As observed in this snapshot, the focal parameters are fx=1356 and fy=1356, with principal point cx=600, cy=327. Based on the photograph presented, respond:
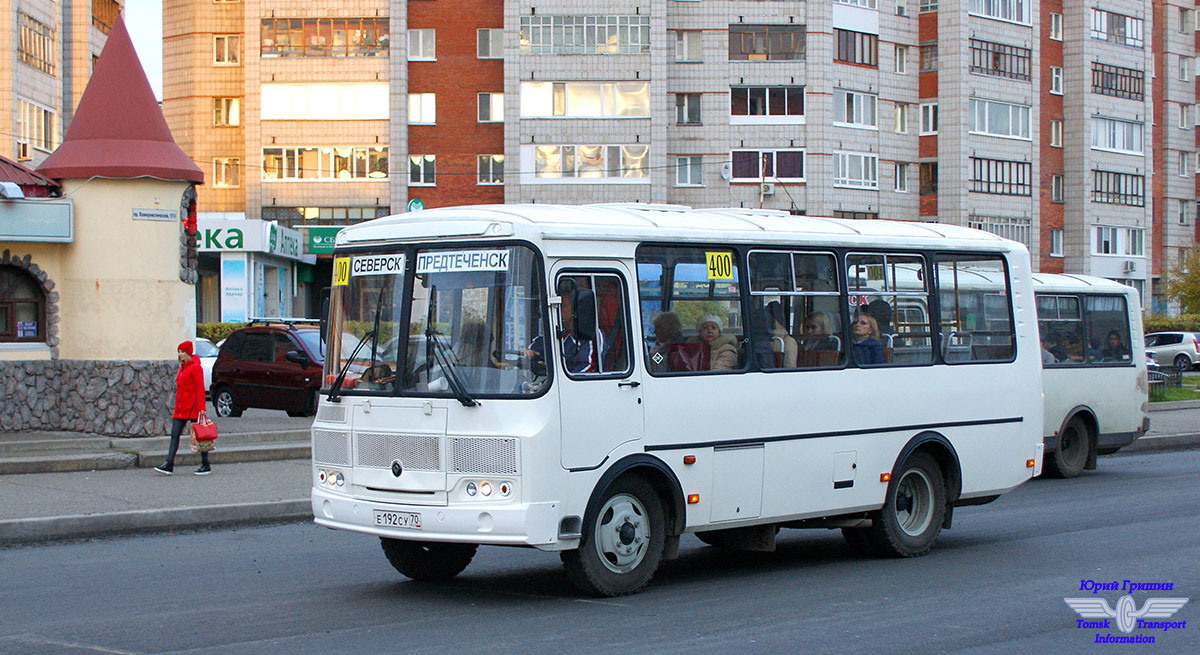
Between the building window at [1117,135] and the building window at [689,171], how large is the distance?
2394 cm

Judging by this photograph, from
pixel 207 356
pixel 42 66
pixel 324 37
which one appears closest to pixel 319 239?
pixel 324 37

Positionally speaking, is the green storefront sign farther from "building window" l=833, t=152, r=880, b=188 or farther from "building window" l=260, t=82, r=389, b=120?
"building window" l=833, t=152, r=880, b=188

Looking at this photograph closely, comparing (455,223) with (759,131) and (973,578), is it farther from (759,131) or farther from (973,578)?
(759,131)

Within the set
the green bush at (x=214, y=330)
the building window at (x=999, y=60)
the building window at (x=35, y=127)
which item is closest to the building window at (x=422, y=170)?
the building window at (x=35, y=127)

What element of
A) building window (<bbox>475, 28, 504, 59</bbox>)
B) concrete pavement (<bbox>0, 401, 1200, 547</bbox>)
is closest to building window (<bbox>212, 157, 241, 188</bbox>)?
building window (<bbox>475, 28, 504, 59</bbox>)

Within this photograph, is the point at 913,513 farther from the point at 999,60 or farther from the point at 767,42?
the point at 999,60

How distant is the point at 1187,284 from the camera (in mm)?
68750

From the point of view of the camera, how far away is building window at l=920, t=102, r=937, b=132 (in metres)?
62.3

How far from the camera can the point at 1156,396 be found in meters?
31.9

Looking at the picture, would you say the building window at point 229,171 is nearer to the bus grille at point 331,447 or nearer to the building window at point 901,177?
the building window at point 901,177

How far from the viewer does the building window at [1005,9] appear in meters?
62.7

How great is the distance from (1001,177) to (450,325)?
58.9 meters

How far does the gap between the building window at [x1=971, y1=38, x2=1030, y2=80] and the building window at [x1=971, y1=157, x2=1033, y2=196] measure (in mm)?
4145

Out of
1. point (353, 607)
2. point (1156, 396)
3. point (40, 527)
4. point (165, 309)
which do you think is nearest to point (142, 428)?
point (165, 309)
